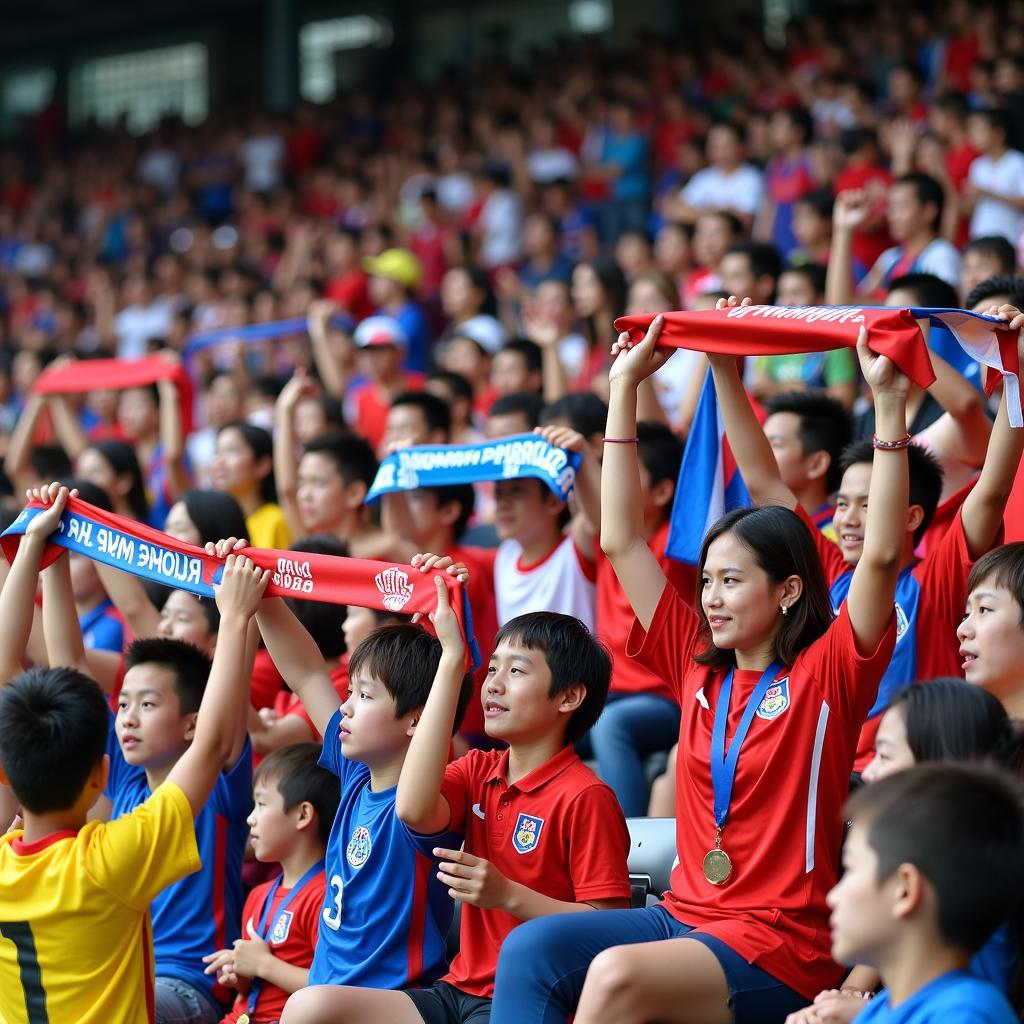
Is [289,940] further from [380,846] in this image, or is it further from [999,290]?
[999,290]

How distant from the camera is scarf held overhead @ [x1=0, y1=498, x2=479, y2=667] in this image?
358cm

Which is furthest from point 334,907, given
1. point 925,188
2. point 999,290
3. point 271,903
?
point 925,188

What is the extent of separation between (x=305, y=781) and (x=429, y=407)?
2.59 meters

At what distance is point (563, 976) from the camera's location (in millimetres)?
2965

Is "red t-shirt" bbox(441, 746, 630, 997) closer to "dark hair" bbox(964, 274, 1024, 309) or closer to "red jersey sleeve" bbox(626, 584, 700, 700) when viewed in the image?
"red jersey sleeve" bbox(626, 584, 700, 700)

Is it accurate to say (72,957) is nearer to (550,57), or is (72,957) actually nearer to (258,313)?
(258,313)

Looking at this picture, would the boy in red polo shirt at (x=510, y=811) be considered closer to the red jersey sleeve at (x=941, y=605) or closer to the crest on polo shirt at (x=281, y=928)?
the crest on polo shirt at (x=281, y=928)

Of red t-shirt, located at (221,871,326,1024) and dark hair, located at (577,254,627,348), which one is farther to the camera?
dark hair, located at (577,254,627,348)

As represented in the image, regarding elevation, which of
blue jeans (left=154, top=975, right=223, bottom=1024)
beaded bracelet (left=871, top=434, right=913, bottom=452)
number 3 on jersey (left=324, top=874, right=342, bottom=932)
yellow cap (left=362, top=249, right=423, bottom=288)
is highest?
yellow cap (left=362, top=249, right=423, bottom=288)

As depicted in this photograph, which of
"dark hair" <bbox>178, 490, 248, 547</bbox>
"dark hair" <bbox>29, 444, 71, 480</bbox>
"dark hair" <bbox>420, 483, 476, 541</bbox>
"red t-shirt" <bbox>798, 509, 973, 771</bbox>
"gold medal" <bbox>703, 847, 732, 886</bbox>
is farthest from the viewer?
"dark hair" <bbox>29, 444, 71, 480</bbox>

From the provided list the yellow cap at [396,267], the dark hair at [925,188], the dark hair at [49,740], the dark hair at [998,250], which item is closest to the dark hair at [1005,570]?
the dark hair at [49,740]

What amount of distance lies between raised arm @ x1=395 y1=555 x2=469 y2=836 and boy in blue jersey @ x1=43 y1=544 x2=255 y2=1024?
28.2 inches

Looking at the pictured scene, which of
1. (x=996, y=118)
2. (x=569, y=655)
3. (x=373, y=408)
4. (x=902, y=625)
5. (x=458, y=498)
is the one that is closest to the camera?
(x=569, y=655)

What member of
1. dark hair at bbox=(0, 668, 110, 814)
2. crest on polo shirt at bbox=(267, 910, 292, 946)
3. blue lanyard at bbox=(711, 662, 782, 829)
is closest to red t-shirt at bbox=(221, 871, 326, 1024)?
crest on polo shirt at bbox=(267, 910, 292, 946)
